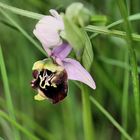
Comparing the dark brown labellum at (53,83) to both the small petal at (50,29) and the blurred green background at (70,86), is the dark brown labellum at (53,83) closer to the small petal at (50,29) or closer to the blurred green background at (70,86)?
the small petal at (50,29)

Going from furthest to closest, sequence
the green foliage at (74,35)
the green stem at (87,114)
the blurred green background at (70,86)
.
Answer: the blurred green background at (70,86) < the green stem at (87,114) < the green foliage at (74,35)

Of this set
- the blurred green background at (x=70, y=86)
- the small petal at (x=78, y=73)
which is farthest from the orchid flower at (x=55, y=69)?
the blurred green background at (x=70, y=86)

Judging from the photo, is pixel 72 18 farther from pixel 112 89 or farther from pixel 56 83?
pixel 112 89

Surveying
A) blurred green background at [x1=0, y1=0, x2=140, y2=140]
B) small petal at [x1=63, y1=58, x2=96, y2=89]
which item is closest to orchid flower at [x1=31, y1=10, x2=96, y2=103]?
small petal at [x1=63, y1=58, x2=96, y2=89]

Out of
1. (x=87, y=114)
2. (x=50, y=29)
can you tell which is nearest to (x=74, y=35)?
(x=50, y=29)

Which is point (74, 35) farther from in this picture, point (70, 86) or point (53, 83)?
point (70, 86)

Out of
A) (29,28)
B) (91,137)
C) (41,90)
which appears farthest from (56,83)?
Answer: (29,28)
